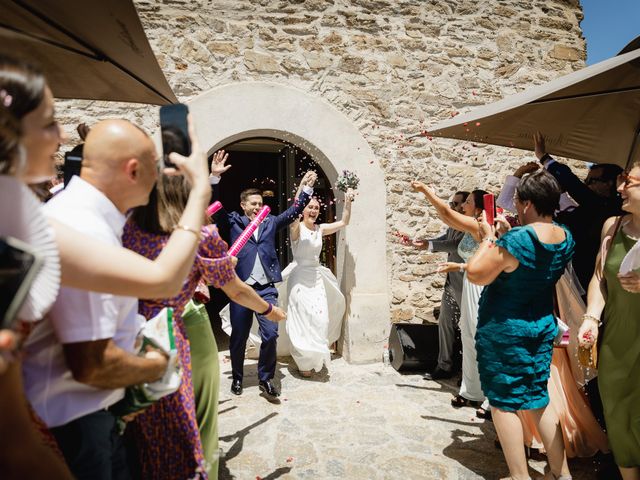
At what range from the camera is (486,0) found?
5.30 meters

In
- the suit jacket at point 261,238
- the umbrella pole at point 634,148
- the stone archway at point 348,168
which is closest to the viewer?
the umbrella pole at point 634,148

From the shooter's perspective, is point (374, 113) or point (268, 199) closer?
point (374, 113)

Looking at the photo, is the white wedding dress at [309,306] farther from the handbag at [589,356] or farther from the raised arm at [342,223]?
the handbag at [589,356]

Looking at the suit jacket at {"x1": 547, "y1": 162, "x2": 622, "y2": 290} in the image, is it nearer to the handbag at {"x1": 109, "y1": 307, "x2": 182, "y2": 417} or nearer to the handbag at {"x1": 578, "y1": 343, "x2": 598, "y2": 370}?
the handbag at {"x1": 578, "y1": 343, "x2": 598, "y2": 370}

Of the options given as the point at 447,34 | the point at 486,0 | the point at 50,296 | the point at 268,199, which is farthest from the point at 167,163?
the point at 268,199

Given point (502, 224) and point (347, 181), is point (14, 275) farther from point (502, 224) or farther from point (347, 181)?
point (347, 181)

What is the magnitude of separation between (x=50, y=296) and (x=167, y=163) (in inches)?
22.4

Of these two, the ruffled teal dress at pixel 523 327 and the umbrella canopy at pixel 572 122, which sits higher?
the umbrella canopy at pixel 572 122

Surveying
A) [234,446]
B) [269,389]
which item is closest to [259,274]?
[269,389]

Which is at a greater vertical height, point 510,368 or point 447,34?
point 447,34

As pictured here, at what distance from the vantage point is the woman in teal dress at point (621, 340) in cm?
228

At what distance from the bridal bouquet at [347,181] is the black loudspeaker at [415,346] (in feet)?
5.48

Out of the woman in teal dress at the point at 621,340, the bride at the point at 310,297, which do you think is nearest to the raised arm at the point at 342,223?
the bride at the point at 310,297

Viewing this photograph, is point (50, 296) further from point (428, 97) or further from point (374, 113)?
point (428, 97)
